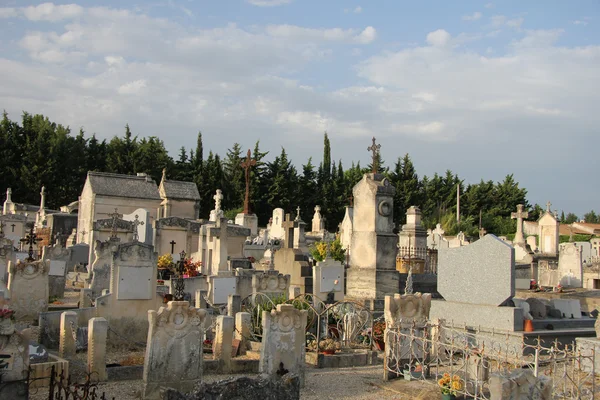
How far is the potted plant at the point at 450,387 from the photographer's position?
710 centimetres

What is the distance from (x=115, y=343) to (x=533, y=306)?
776 centimetres

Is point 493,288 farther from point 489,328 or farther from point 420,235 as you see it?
point 420,235

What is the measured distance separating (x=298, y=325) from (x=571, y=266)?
16.7 m

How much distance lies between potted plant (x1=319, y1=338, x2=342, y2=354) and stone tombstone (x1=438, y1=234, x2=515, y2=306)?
8.45 feet

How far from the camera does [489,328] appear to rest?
1047 cm

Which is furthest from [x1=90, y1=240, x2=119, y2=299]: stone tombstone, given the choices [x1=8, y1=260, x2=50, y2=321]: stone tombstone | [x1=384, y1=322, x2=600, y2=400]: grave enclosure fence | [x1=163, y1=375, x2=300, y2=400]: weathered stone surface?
[x1=163, y1=375, x2=300, y2=400]: weathered stone surface

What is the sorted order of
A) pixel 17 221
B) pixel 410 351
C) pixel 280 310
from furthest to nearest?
pixel 17 221 < pixel 410 351 < pixel 280 310

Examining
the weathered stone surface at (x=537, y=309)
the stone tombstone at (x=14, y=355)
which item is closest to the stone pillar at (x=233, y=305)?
Result: the stone tombstone at (x=14, y=355)

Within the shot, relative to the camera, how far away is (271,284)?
12.7 metres

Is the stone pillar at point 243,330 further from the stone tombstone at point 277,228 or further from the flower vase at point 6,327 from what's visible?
the stone tombstone at point 277,228

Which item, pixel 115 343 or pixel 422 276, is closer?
pixel 115 343

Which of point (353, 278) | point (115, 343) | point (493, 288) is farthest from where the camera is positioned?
point (353, 278)

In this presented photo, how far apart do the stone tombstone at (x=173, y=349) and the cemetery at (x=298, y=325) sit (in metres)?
0.01

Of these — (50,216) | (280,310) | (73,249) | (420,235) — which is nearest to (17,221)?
(50,216)
